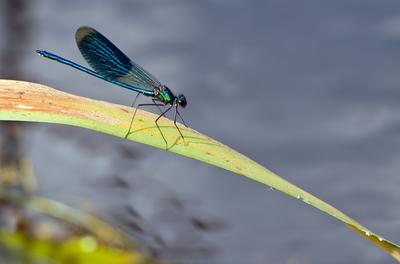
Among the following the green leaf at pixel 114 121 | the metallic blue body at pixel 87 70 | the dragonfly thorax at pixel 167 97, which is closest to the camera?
the green leaf at pixel 114 121

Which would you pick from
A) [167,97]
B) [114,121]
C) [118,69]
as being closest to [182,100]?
[167,97]

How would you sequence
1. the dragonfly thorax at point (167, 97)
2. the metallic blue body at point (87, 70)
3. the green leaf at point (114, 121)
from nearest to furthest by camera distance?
the green leaf at point (114, 121), the metallic blue body at point (87, 70), the dragonfly thorax at point (167, 97)

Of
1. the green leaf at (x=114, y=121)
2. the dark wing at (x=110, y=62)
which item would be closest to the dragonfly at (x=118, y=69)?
the dark wing at (x=110, y=62)

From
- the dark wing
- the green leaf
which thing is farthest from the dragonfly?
the green leaf

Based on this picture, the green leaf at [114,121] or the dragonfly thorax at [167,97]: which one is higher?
the dragonfly thorax at [167,97]

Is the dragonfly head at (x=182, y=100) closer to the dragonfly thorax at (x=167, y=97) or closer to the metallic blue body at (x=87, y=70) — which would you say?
the dragonfly thorax at (x=167, y=97)

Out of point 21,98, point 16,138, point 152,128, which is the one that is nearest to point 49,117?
point 21,98

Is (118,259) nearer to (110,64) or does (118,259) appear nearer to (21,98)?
(21,98)

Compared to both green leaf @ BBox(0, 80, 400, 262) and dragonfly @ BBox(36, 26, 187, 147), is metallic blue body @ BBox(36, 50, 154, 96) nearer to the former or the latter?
dragonfly @ BBox(36, 26, 187, 147)
